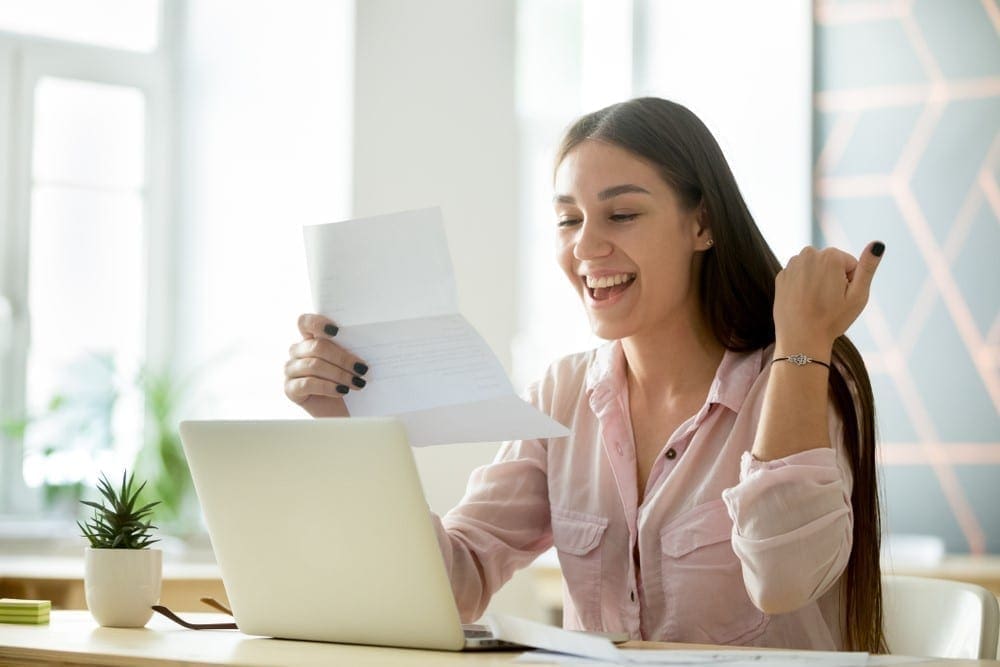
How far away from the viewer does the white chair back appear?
4.74 feet

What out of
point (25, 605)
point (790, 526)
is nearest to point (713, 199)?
point (790, 526)

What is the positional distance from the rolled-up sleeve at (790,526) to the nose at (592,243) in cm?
47

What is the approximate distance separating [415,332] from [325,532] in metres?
0.28

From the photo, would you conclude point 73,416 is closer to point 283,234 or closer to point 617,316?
point 283,234

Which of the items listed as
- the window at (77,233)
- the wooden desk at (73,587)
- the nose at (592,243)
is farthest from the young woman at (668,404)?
the window at (77,233)

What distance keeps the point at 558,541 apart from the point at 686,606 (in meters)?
0.23

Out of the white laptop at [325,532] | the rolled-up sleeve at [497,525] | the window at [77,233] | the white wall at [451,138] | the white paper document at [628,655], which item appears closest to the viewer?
the white paper document at [628,655]

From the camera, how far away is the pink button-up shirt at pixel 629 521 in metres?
1.66

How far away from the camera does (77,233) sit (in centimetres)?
427

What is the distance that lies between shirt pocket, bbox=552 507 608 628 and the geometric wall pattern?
2.26 meters

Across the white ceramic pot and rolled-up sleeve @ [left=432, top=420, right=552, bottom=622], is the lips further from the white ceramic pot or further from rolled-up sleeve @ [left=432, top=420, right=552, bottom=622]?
the white ceramic pot

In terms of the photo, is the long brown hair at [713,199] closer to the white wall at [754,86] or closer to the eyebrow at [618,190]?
the eyebrow at [618,190]

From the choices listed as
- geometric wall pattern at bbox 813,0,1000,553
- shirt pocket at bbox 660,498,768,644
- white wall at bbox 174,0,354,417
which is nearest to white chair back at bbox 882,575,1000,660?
shirt pocket at bbox 660,498,768,644

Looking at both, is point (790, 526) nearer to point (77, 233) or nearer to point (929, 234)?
point (929, 234)
